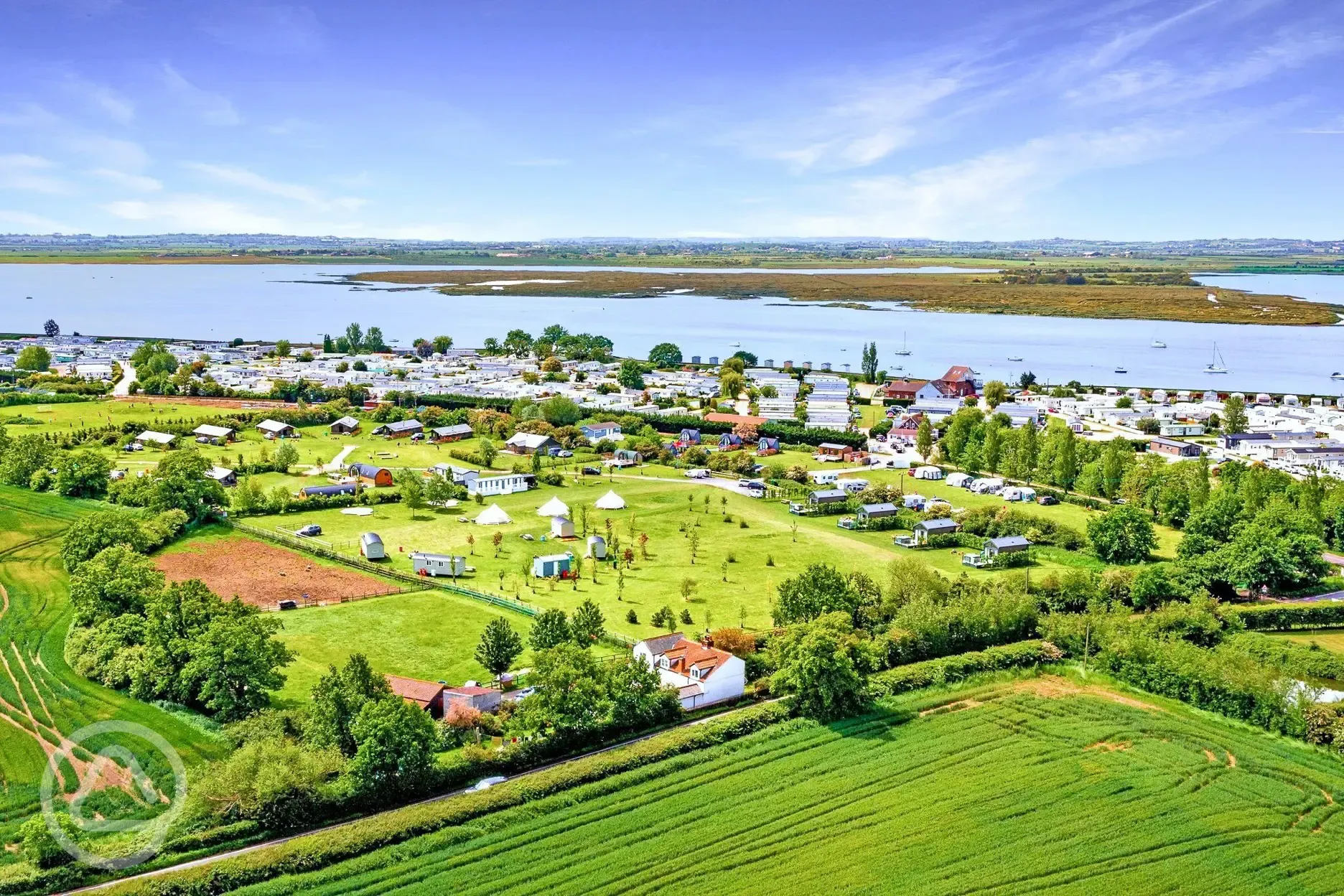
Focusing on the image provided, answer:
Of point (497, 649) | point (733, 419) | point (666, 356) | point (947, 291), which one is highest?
point (947, 291)

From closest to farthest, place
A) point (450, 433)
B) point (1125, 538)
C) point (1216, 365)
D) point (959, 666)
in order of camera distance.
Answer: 1. point (959, 666)
2. point (1125, 538)
3. point (450, 433)
4. point (1216, 365)

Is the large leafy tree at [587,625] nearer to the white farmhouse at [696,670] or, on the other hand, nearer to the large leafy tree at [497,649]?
the white farmhouse at [696,670]

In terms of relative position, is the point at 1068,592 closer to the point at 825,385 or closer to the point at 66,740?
the point at 66,740

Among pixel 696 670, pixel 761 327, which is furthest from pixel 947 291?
pixel 696 670

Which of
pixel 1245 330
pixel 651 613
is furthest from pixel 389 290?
pixel 651 613

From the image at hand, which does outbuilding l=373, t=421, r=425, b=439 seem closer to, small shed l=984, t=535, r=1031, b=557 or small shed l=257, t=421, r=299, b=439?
small shed l=257, t=421, r=299, b=439

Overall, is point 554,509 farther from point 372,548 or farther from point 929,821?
point 929,821

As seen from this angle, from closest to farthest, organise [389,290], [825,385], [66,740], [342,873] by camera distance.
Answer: [342,873], [66,740], [825,385], [389,290]
